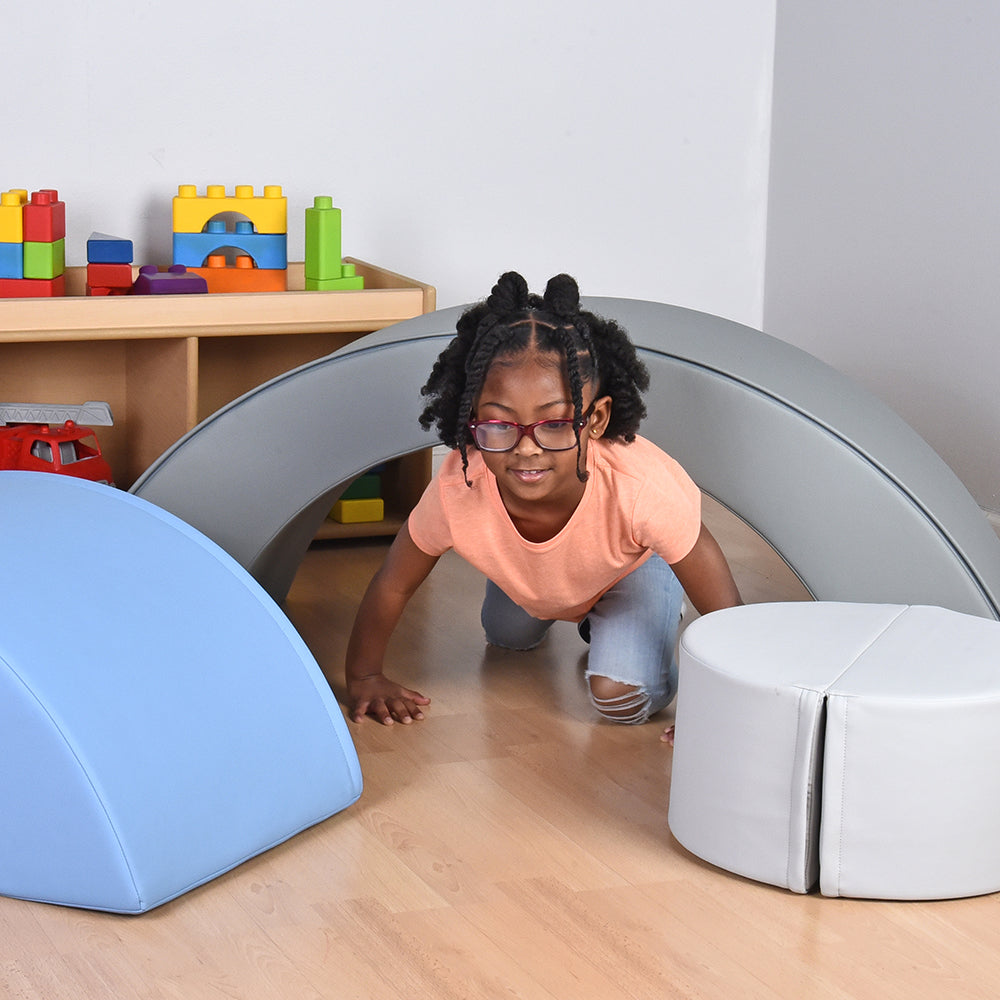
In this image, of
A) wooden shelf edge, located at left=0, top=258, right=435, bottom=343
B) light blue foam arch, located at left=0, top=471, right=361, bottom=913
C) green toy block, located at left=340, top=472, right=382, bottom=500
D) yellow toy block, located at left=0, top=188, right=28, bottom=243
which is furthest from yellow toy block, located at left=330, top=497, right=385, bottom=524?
light blue foam arch, located at left=0, top=471, right=361, bottom=913

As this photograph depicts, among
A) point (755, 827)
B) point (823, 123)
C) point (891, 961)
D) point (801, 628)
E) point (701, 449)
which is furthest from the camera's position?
point (823, 123)

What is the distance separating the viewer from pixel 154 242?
3020 mm

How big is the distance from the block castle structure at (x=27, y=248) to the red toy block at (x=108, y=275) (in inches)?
2.9

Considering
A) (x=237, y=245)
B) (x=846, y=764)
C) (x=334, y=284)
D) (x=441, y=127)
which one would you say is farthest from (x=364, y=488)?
(x=846, y=764)

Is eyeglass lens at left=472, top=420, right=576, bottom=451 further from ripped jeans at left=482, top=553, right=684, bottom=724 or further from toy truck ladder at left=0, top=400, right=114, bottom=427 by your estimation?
toy truck ladder at left=0, top=400, right=114, bottom=427

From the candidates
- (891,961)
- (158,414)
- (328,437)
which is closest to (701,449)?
(328,437)

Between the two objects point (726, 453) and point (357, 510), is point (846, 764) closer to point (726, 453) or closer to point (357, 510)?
point (726, 453)

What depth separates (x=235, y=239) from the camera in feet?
9.19

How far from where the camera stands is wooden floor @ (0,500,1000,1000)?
1.27 meters

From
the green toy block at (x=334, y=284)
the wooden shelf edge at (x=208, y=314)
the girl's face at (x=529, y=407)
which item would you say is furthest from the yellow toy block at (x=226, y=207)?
the girl's face at (x=529, y=407)

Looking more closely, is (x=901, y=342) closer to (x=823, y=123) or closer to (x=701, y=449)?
(x=823, y=123)

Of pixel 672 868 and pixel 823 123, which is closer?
pixel 672 868

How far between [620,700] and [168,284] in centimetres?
125

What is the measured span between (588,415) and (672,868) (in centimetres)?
56
